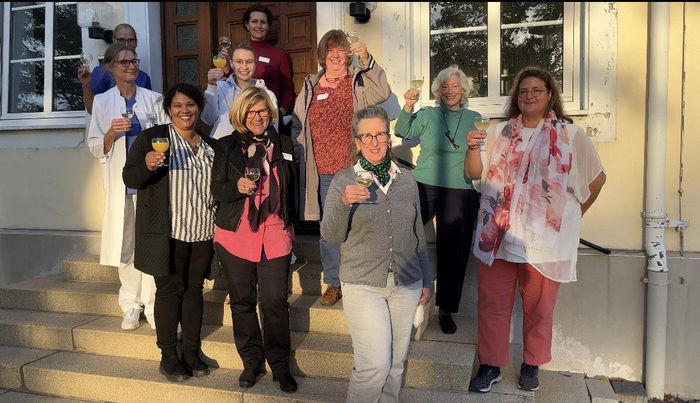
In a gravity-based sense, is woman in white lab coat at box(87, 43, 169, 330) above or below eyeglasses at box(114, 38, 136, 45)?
below

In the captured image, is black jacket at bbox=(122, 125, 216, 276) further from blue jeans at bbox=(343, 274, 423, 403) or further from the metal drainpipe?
the metal drainpipe

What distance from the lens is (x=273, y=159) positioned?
3.34 meters

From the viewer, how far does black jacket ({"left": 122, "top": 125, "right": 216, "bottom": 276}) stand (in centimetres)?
337

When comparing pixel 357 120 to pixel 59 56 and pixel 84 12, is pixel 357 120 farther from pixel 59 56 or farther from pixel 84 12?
pixel 59 56

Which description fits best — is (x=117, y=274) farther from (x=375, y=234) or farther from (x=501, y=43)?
(x=501, y=43)

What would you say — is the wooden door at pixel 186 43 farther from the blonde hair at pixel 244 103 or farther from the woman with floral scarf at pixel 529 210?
the woman with floral scarf at pixel 529 210

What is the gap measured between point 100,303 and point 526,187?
11.7ft

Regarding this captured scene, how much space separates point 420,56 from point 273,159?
2.13 m

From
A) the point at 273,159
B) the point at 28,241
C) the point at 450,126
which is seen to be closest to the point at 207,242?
the point at 273,159

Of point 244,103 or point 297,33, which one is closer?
point 244,103

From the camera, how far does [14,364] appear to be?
4.03m

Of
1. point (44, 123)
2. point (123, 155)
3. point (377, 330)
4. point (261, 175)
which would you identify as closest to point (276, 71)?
point (123, 155)

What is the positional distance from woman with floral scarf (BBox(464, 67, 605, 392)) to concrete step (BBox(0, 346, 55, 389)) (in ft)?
10.7

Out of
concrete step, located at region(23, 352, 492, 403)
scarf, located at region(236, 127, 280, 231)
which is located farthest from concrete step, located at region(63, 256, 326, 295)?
scarf, located at region(236, 127, 280, 231)
